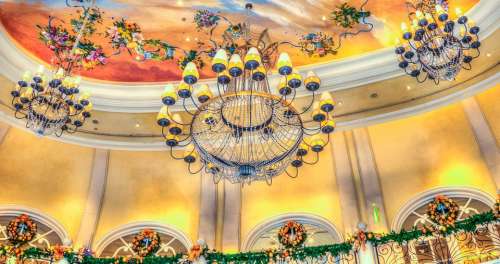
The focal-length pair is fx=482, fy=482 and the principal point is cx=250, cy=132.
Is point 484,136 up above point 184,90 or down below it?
above

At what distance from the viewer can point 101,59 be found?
416 inches

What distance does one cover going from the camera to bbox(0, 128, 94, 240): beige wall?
37.8 ft

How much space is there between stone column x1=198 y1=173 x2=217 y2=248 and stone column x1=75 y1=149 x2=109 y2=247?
252 centimetres

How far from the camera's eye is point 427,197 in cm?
1081

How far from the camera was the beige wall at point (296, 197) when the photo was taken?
11.5m

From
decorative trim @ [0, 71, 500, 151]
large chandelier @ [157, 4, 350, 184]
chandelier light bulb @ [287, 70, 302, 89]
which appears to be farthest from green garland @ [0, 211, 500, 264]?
chandelier light bulb @ [287, 70, 302, 89]

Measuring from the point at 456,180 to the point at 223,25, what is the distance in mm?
6117

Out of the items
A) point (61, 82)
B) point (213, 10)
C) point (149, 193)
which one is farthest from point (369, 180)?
point (61, 82)

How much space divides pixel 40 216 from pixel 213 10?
21.2 ft

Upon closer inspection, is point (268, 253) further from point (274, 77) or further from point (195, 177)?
point (274, 77)

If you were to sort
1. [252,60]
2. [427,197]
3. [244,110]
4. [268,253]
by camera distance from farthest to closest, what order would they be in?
[427,197]
[268,253]
[244,110]
[252,60]

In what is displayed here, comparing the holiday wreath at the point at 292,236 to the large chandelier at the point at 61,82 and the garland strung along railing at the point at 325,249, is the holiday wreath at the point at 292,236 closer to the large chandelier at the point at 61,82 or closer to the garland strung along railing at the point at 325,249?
the garland strung along railing at the point at 325,249

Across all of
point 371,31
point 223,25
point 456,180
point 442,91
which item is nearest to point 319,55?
point 371,31

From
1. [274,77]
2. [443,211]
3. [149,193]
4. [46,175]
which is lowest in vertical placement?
[443,211]
